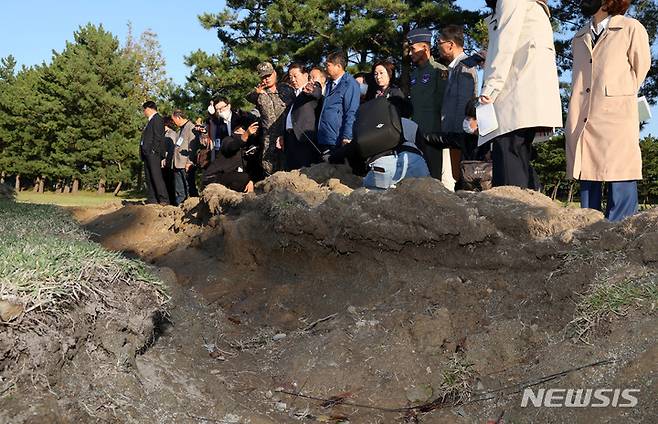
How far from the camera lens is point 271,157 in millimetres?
7980

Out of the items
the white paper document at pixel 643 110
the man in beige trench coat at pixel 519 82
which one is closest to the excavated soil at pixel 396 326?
the man in beige trench coat at pixel 519 82

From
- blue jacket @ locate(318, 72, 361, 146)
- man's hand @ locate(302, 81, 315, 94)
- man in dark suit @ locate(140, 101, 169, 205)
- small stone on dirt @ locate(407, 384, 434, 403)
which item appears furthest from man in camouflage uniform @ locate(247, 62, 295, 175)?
small stone on dirt @ locate(407, 384, 434, 403)

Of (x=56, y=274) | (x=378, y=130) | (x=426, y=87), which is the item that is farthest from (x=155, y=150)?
(x=56, y=274)

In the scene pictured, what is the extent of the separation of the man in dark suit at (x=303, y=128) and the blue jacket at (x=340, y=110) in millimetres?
391

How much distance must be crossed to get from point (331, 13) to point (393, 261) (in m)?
17.8

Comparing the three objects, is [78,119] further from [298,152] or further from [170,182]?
[298,152]

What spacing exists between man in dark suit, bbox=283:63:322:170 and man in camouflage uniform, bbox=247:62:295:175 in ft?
1.26

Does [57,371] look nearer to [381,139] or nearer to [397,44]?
[381,139]

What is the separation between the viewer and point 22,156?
1363 inches

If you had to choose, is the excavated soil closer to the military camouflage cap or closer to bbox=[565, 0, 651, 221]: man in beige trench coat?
bbox=[565, 0, 651, 221]: man in beige trench coat

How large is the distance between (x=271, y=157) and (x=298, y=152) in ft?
2.66

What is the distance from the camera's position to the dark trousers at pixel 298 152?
718cm

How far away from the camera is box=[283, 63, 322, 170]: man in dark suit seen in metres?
7.05

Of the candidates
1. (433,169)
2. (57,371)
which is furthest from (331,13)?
(57,371)
